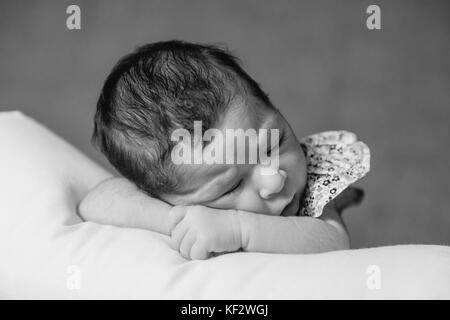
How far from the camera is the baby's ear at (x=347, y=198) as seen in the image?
138cm

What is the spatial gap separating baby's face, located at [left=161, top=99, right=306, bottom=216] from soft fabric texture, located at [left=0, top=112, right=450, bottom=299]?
0.34 feet

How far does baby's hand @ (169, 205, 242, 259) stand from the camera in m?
0.89

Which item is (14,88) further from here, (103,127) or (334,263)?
(334,263)

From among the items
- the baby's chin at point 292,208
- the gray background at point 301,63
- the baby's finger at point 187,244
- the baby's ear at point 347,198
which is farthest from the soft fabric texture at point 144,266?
the gray background at point 301,63

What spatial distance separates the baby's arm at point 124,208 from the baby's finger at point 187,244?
9 centimetres

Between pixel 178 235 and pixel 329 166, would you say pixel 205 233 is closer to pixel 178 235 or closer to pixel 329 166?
pixel 178 235

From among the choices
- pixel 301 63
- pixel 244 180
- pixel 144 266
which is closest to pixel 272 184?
pixel 244 180

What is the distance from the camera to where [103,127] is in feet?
3.46

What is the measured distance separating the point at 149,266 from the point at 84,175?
44 cm

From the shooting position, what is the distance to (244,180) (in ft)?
3.27

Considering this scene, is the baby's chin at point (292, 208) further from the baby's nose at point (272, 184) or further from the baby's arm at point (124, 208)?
the baby's arm at point (124, 208)

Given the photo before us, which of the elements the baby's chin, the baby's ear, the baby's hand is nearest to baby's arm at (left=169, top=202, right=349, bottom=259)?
the baby's hand

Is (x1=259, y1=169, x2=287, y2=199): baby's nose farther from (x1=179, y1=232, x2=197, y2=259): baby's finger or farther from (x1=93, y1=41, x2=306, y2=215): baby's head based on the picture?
(x1=179, y1=232, x2=197, y2=259): baby's finger
